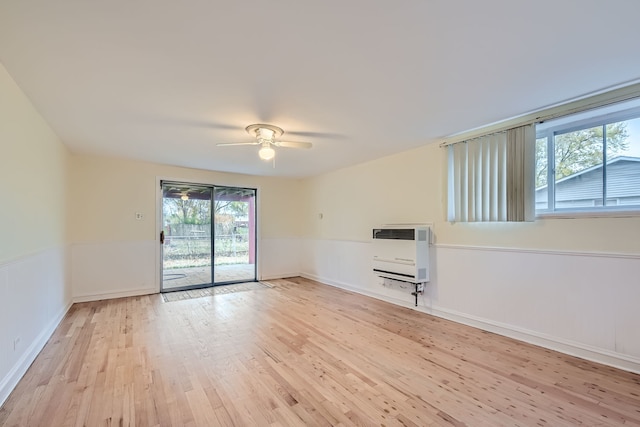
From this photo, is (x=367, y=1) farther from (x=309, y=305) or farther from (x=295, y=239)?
(x=295, y=239)

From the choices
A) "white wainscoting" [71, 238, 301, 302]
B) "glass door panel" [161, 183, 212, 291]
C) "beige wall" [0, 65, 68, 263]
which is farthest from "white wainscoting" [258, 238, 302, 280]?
"beige wall" [0, 65, 68, 263]

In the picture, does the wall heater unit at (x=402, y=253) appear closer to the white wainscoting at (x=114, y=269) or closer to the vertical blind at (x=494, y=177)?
the vertical blind at (x=494, y=177)

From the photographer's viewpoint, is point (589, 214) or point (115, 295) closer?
point (589, 214)

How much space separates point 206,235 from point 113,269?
62.6 inches

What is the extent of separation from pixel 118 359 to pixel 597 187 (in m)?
4.70

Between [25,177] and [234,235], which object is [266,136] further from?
[234,235]

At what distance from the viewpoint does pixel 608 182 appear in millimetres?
2615

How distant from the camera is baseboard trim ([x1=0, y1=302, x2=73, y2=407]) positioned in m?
2.05

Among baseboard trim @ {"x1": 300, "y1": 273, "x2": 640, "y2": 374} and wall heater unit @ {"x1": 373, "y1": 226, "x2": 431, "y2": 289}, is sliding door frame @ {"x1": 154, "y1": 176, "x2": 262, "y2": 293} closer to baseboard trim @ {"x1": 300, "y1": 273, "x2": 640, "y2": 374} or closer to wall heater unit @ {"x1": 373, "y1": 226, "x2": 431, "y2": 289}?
wall heater unit @ {"x1": 373, "y1": 226, "x2": 431, "y2": 289}

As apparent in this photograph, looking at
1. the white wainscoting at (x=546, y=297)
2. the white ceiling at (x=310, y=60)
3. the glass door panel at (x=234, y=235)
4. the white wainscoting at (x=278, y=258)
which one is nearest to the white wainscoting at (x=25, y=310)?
the white ceiling at (x=310, y=60)

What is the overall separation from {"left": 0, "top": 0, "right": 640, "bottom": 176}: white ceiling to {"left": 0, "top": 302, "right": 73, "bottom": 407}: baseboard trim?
2.24m

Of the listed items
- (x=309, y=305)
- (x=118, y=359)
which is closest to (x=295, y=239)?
(x=309, y=305)

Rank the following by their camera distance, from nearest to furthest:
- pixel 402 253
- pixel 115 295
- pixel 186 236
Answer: pixel 402 253, pixel 115 295, pixel 186 236

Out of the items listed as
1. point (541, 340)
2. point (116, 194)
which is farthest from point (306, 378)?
point (116, 194)
